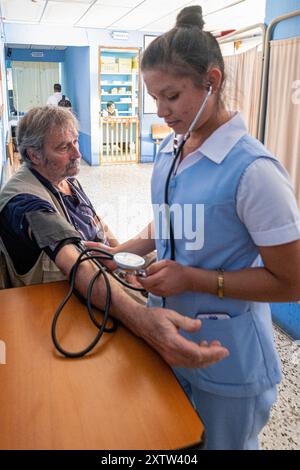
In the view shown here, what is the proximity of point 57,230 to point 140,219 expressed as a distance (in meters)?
3.63

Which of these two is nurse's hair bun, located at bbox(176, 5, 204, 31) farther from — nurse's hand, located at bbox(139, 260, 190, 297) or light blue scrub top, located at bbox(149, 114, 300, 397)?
nurse's hand, located at bbox(139, 260, 190, 297)

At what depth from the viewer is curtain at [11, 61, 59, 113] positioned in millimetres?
13227

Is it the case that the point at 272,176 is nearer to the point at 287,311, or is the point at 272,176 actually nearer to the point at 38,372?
the point at 38,372

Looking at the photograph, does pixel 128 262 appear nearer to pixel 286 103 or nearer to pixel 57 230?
pixel 57 230

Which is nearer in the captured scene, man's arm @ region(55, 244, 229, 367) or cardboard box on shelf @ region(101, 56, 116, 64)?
man's arm @ region(55, 244, 229, 367)

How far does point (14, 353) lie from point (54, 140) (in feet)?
2.94

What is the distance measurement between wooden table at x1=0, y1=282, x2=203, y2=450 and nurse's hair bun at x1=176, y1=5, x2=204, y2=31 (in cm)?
74

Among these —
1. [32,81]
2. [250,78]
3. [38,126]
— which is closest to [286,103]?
[250,78]

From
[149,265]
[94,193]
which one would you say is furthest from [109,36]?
[149,265]

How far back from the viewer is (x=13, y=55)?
34.7 feet

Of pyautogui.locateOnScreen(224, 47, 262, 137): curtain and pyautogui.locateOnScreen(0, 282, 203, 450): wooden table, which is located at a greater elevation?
pyautogui.locateOnScreen(224, 47, 262, 137): curtain

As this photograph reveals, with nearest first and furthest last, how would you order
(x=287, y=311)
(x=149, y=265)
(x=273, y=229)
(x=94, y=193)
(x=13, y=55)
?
(x=273, y=229) → (x=149, y=265) → (x=287, y=311) → (x=94, y=193) → (x=13, y=55)

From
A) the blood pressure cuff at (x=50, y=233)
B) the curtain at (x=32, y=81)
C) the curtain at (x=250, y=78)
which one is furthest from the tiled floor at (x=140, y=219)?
the curtain at (x=32, y=81)

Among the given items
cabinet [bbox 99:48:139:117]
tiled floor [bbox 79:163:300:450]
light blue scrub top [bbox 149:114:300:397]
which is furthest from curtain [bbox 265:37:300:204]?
cabinet [bbox 99:48:139:117]
